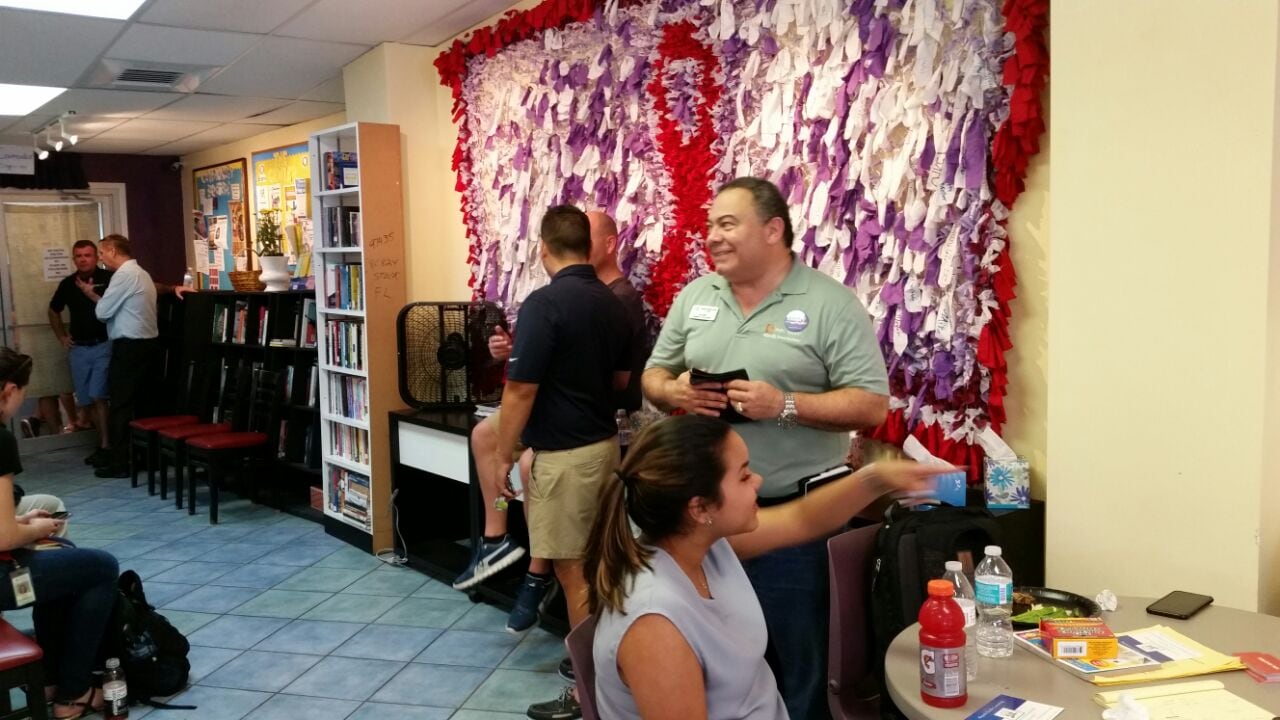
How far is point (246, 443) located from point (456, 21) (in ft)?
9.83

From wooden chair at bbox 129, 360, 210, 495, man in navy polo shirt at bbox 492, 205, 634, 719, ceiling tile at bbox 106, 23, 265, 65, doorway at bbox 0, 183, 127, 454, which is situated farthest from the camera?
doorway at bbox 0, 183, 127, 454

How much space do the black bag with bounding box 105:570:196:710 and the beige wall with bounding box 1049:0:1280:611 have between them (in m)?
3.04

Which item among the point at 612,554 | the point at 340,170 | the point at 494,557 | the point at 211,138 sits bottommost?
the point at 494,557

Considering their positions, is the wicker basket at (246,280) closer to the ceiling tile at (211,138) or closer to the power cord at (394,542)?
the ceiling tile at (211,138)

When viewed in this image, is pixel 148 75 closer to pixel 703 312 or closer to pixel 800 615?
pixel 703 312

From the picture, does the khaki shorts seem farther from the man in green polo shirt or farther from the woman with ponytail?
the woman with ponytail

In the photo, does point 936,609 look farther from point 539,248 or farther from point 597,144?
point 539,248

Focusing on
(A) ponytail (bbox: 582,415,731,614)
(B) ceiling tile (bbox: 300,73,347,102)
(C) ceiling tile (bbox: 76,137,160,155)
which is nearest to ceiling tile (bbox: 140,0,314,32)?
(B) ceiling tile (bbox: 300,73,347,102)

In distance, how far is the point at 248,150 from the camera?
332 inches

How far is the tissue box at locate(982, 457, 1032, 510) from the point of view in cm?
267

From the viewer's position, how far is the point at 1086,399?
Answer: 234cm

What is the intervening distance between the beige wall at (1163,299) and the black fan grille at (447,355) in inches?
119

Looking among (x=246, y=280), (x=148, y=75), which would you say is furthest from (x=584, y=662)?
(x=246, y=280)

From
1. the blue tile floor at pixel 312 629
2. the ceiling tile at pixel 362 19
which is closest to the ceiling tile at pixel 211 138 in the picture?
the ceiling tile at pixel 362 19
